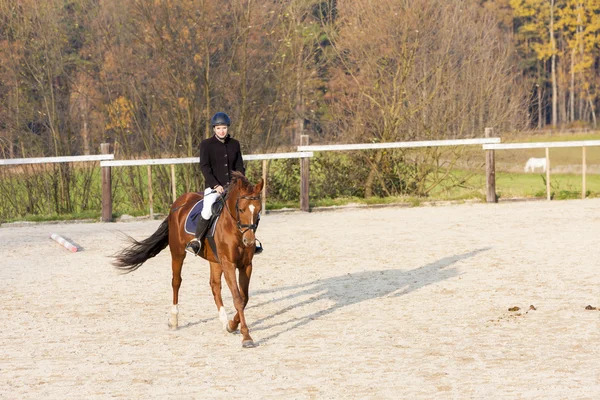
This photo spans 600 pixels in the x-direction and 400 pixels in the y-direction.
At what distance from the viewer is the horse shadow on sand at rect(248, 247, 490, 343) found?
9.36 meters

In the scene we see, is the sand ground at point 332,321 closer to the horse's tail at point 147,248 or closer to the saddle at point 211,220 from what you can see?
the horse's tail at point 147,248

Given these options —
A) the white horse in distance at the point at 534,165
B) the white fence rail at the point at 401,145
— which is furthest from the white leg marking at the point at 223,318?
the white horse in distance at the point at 534,165

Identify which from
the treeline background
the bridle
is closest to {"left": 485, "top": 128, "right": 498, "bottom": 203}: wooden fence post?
the treeline background

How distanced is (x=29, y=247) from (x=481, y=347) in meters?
9.72

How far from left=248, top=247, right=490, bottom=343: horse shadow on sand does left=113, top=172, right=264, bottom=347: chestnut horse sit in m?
0.61

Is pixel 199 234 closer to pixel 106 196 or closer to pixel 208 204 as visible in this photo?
pixel 208 204

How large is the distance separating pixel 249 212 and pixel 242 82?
12929mm

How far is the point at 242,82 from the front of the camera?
20656mm

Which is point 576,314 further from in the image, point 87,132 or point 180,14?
point 87,132

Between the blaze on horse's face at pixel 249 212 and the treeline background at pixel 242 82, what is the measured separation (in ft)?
40.0

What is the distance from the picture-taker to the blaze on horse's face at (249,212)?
805 centimetres

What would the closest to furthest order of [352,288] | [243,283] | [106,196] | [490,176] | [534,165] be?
[243,283] < [352,288] < [106,196] < [490,176] < [534,165]

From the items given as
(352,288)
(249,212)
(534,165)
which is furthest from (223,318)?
(534,165)

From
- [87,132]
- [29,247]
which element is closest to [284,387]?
[29,247]
